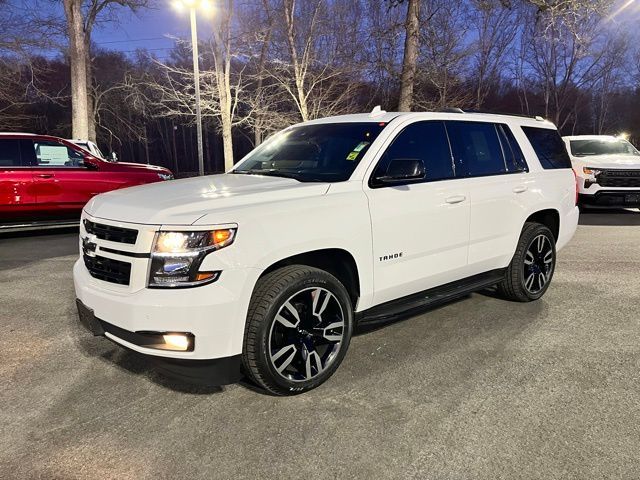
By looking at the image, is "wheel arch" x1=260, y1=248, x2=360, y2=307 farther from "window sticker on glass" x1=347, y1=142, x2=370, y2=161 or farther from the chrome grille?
the chrome grille

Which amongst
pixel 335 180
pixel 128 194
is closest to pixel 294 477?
pixel 335 180

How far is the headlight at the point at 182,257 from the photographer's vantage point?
2607mm

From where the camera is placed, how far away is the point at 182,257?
2.60 meters

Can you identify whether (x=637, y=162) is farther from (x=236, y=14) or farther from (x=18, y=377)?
(x=236, y=14)

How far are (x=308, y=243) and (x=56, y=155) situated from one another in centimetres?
803

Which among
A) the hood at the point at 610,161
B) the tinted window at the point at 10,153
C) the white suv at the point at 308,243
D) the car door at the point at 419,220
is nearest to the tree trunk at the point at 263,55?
the tinted window at the point at 10,153

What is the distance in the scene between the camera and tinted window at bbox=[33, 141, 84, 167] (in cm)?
896

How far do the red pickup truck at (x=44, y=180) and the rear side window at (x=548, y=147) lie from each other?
781 cm

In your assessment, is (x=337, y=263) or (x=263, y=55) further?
(x=263, y=55)

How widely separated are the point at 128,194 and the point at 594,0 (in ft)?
60.2

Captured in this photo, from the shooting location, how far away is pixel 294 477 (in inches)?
91.9

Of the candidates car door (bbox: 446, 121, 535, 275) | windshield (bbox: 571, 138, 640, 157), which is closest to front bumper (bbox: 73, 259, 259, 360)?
car door (bbox: 446, 121, 535, 275)

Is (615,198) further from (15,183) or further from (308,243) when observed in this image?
(15,183)

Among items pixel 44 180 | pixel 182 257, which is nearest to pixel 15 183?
pixel 44 180
